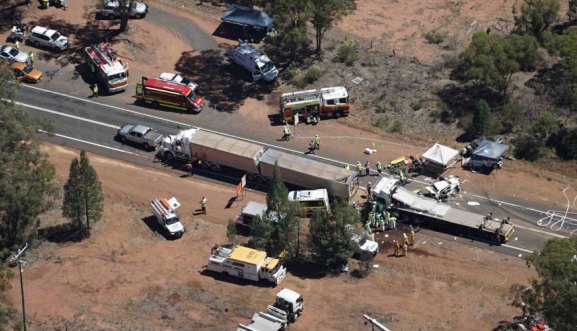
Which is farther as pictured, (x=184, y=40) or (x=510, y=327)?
(x=184, y=40)

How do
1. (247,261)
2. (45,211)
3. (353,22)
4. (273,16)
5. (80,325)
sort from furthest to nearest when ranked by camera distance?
(353,22), (273,16), (45,211), (247,261), (80,325)

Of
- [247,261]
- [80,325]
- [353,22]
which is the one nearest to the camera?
[80,325]

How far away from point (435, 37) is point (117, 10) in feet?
119

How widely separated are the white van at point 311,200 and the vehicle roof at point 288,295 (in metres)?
12.8

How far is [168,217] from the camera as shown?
73250mm

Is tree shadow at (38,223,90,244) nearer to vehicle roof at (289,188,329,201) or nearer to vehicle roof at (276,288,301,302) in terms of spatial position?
vehicle roof at (289,188,329,201)

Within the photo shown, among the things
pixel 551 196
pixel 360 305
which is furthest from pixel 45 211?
pixel 551 196

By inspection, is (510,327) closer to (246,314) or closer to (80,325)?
(246,314)

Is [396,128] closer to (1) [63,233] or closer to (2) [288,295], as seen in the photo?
(2) [288,295]

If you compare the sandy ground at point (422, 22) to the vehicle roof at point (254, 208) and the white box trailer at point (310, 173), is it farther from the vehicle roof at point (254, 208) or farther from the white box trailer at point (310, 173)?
the vehicle roof at point (254, 208)

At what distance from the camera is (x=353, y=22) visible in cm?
10544

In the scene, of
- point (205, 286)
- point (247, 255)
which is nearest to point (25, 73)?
point (205, 286)

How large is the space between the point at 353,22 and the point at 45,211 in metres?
46.9

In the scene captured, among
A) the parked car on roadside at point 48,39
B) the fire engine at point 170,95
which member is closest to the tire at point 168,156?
the fire engine at point 170,95
